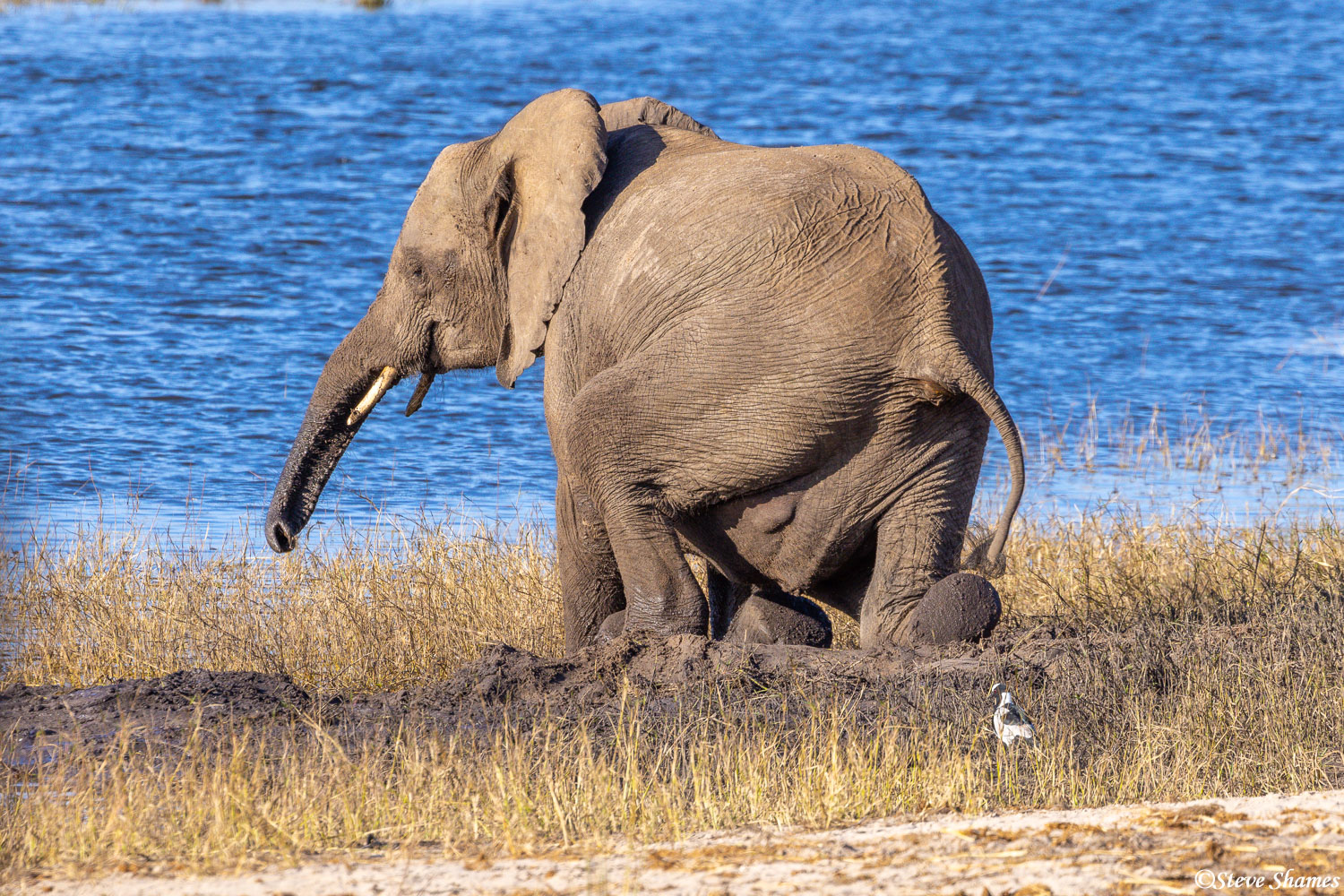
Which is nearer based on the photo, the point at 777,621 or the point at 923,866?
the point at 923,866

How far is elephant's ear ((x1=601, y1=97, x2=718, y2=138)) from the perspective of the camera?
7.82m

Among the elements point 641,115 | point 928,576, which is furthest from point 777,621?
point 641,115

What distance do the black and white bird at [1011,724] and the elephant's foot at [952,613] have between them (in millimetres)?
741

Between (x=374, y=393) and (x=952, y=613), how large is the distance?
316 cm

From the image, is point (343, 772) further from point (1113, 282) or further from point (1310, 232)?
Answer: point (1310, 232)

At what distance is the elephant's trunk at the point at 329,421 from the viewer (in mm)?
8188

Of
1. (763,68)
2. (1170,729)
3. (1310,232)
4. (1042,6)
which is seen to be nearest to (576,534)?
(1170,729)

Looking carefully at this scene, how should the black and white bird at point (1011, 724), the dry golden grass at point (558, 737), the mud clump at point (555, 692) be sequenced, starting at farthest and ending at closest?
the mud clump at point (555, 692)
the black and white bird at point (1011, 724)
the dry golden grass at point (558, 737)

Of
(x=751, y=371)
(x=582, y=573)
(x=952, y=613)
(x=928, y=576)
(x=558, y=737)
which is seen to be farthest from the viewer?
(x=582, y=573)

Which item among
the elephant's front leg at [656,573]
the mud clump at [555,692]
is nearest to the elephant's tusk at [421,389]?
the elephant's front leg at [656,573]

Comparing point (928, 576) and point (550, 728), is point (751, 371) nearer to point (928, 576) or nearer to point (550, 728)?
point (928, 576)

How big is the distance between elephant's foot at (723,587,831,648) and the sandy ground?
2530 millimetres

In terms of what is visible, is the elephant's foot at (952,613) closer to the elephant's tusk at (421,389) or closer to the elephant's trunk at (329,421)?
the elephant's tusk at (421,389)

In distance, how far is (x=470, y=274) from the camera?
7852mm
